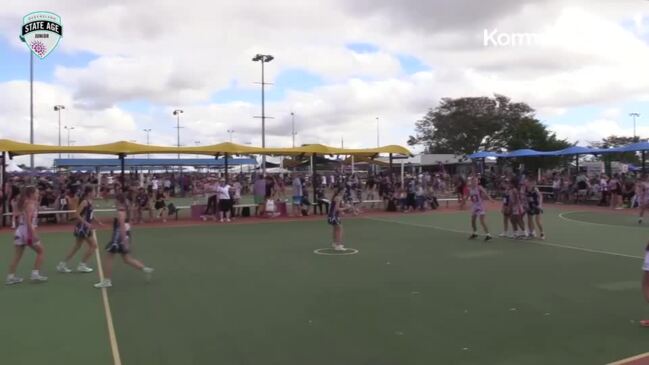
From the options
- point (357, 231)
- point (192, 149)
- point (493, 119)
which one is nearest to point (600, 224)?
point (357, 231)

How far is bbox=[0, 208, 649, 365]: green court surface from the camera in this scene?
5391 mm

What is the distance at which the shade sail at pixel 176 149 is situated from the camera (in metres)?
18.0

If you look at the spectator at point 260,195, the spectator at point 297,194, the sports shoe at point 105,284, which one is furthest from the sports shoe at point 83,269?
the spectator at point 297,194

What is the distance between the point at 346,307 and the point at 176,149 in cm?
1452

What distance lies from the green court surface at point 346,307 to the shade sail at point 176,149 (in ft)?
21.9

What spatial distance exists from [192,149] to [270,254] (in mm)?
10178

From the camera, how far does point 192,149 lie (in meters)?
20.5

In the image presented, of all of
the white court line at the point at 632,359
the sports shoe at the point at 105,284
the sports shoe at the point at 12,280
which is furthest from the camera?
the sports shoe at the point at 12,280

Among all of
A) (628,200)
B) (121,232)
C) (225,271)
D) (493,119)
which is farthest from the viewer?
(493,119)

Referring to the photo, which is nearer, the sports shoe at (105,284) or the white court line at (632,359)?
the white court line at (632,359)

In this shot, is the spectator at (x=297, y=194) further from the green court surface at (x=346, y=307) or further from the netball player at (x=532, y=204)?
the netball player at (x=532, y=204)

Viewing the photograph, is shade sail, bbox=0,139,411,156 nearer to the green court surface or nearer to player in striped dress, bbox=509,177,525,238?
the green court surface

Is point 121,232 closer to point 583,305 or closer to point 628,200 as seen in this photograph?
point 583,305

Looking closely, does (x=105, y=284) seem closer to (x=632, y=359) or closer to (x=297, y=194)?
(x=632, y=359)
